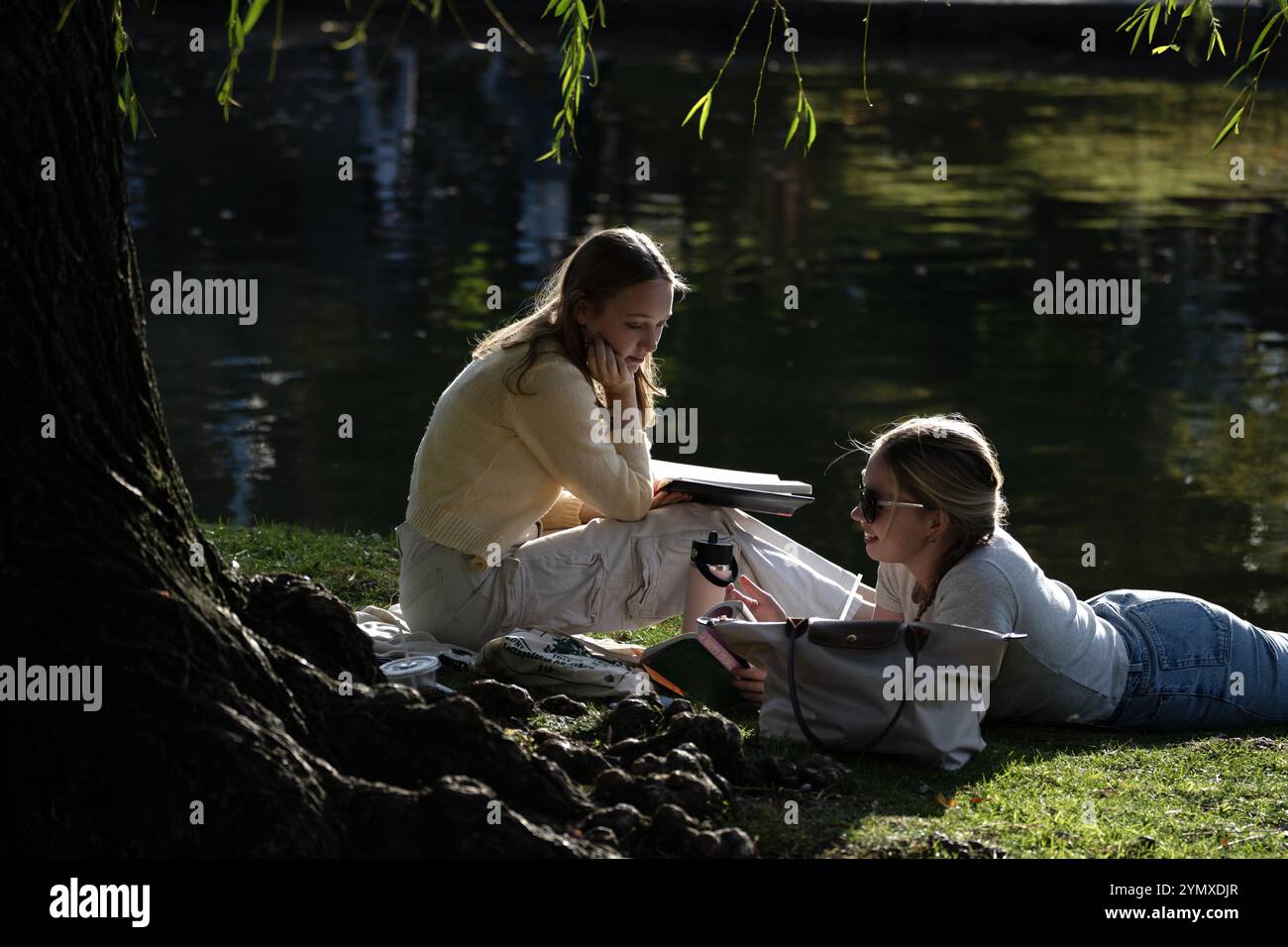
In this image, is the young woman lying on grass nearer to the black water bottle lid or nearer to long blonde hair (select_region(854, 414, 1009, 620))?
long blonde hair (select_region(854, 414, 1009, 620))

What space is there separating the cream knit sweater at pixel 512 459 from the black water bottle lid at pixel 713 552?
0.75 feet

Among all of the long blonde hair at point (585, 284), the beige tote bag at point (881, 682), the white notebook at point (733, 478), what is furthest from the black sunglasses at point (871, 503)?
the long blonde hair at point (585, 284)

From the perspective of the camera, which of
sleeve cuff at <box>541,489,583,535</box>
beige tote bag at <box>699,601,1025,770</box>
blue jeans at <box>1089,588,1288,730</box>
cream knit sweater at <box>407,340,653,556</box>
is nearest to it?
beige tote bag at <box>699,601,1025,770</box>

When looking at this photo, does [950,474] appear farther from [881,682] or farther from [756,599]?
[756,599]

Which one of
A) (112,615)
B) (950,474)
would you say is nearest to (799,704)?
(950,474)

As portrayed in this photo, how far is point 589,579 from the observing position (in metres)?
5.11

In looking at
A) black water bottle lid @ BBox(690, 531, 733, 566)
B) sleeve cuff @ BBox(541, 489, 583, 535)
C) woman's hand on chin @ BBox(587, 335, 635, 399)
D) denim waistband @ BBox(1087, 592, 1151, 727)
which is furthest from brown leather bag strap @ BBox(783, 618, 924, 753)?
sleeve cuff @ BBox(541, 489, 583, 535)

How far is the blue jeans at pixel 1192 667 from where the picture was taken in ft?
15.5

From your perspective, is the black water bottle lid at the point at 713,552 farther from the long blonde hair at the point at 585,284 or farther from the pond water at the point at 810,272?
the pond water at the point at 810,272

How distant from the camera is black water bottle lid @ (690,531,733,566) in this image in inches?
197

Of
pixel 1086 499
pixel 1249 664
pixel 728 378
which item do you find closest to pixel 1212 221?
pixel 728 378

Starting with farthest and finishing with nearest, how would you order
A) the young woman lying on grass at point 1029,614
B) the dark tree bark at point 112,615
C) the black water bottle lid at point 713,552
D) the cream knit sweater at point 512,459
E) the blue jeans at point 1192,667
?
the black water bottle lid at point 713,552, the cream knit sweater at point 512,459, the blue jeans at point 1192,667, the young woman lying on grass at point 1029,614, the dark tree bark at point 112,615

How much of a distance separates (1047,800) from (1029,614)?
0.54 meters

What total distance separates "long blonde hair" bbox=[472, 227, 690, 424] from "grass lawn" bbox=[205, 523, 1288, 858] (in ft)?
3.51
